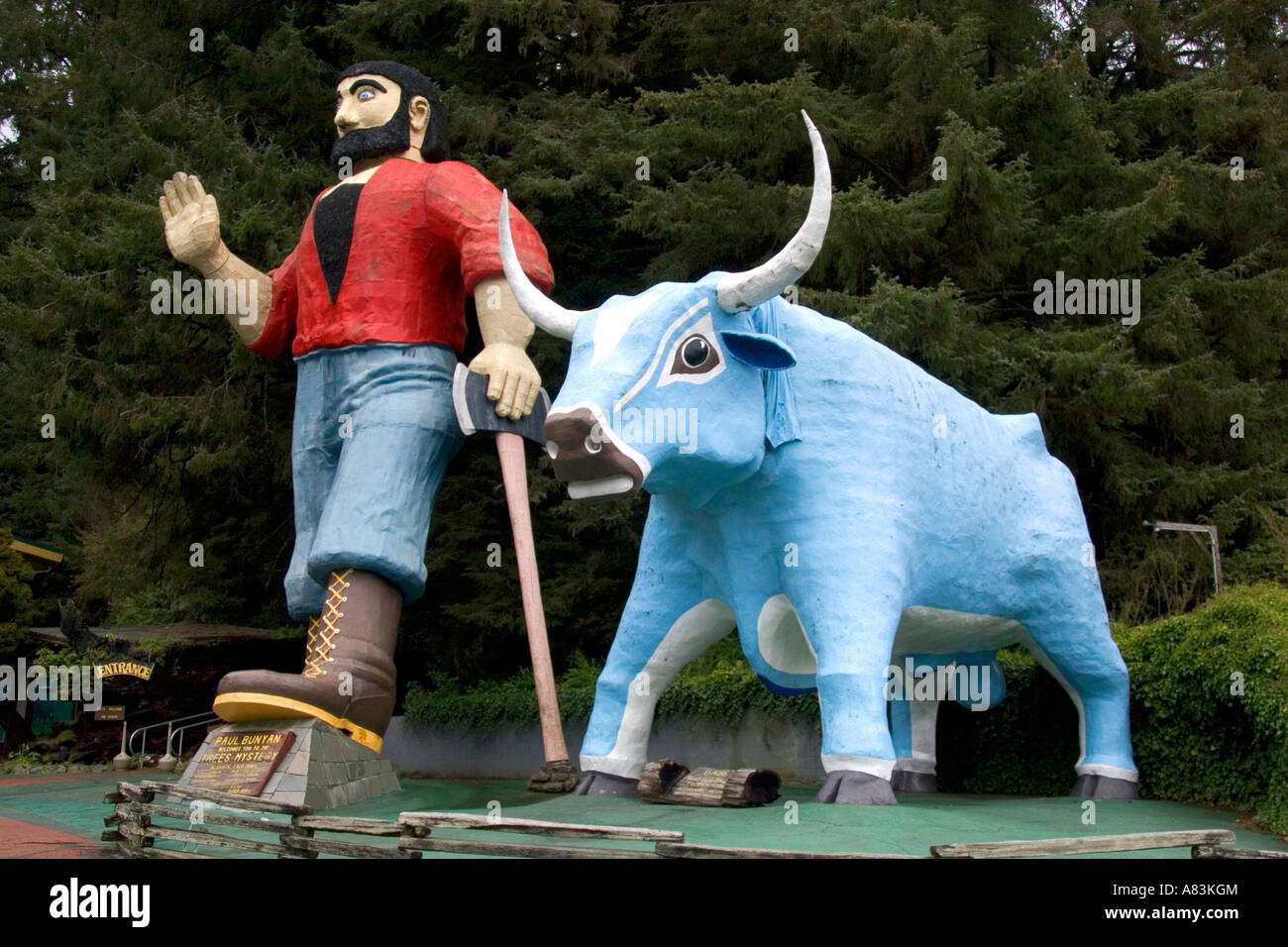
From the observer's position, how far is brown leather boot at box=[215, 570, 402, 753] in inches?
253

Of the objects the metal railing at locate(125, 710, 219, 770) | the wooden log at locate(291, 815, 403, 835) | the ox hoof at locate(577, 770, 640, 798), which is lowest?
the metal railing at locate(125, 710, 219, 770)

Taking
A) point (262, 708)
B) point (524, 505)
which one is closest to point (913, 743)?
point (524, 505)

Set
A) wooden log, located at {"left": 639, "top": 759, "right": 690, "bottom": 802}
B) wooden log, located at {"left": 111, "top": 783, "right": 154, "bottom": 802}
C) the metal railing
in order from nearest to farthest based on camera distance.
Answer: wooden log, located at {"left": 111, "top": 783, "right": 154, "bottom": 802}
wooden log, located at {"left": 639, "top": 759, "right": 690, "bottom": 802}
the metal railing

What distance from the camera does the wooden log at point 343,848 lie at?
4.49 m

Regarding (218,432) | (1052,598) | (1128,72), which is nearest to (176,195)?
(218,432)

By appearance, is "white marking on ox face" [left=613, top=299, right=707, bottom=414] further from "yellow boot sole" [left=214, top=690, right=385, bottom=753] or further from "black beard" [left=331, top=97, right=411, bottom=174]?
"black beard" [left=331, top=97, right=411, bottom=174]

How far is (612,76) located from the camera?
12891 mm

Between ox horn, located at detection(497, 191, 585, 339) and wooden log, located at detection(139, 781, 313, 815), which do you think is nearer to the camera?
wooden log, located at detection(139, 781, 313, 815)

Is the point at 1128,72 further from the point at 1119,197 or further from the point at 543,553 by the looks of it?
the point at 543,553

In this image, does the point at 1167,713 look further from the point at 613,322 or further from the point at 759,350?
the point at 613,322

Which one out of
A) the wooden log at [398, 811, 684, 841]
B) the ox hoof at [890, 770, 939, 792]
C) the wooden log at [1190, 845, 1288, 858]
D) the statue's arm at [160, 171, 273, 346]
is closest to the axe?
the statue's arm at [160, 171, 273, 346]

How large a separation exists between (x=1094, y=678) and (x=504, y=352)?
12.0ft

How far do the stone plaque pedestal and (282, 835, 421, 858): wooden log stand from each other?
135 centimetres

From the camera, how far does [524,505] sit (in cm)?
736
